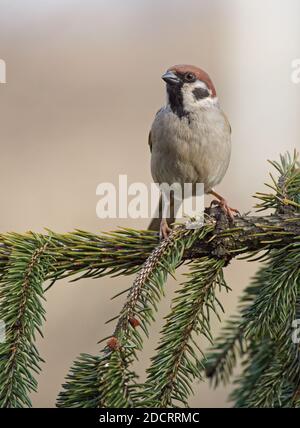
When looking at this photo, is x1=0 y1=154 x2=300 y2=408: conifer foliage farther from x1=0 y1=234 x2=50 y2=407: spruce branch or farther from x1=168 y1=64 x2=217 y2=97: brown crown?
x1=168 y1=64 x2=217 y2=97: brown crown

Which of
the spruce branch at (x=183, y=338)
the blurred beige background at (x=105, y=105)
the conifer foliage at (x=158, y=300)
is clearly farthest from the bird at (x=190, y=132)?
the blurred beige background at (x=105, y=105)

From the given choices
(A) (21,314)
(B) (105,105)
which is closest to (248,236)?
(A) (21,314)

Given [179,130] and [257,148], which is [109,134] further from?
[179,130]

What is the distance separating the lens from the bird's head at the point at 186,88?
2545 mm

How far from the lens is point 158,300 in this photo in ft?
4.84

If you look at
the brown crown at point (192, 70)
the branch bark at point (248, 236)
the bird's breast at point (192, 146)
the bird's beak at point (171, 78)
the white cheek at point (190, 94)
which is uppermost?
the brown crown at point (192, 70)

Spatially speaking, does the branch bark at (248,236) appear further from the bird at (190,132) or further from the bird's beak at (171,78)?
the bird's beak at (171,78)

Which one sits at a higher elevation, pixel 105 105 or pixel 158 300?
pixel 105 105

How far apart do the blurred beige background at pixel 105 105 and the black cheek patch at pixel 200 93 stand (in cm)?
175

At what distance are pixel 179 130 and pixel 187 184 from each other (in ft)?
0.80

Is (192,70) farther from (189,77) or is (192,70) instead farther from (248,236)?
(248,236)

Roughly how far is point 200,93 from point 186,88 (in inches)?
2.7

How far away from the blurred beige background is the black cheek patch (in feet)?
5.74

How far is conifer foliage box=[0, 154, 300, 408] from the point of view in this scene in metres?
1.31
